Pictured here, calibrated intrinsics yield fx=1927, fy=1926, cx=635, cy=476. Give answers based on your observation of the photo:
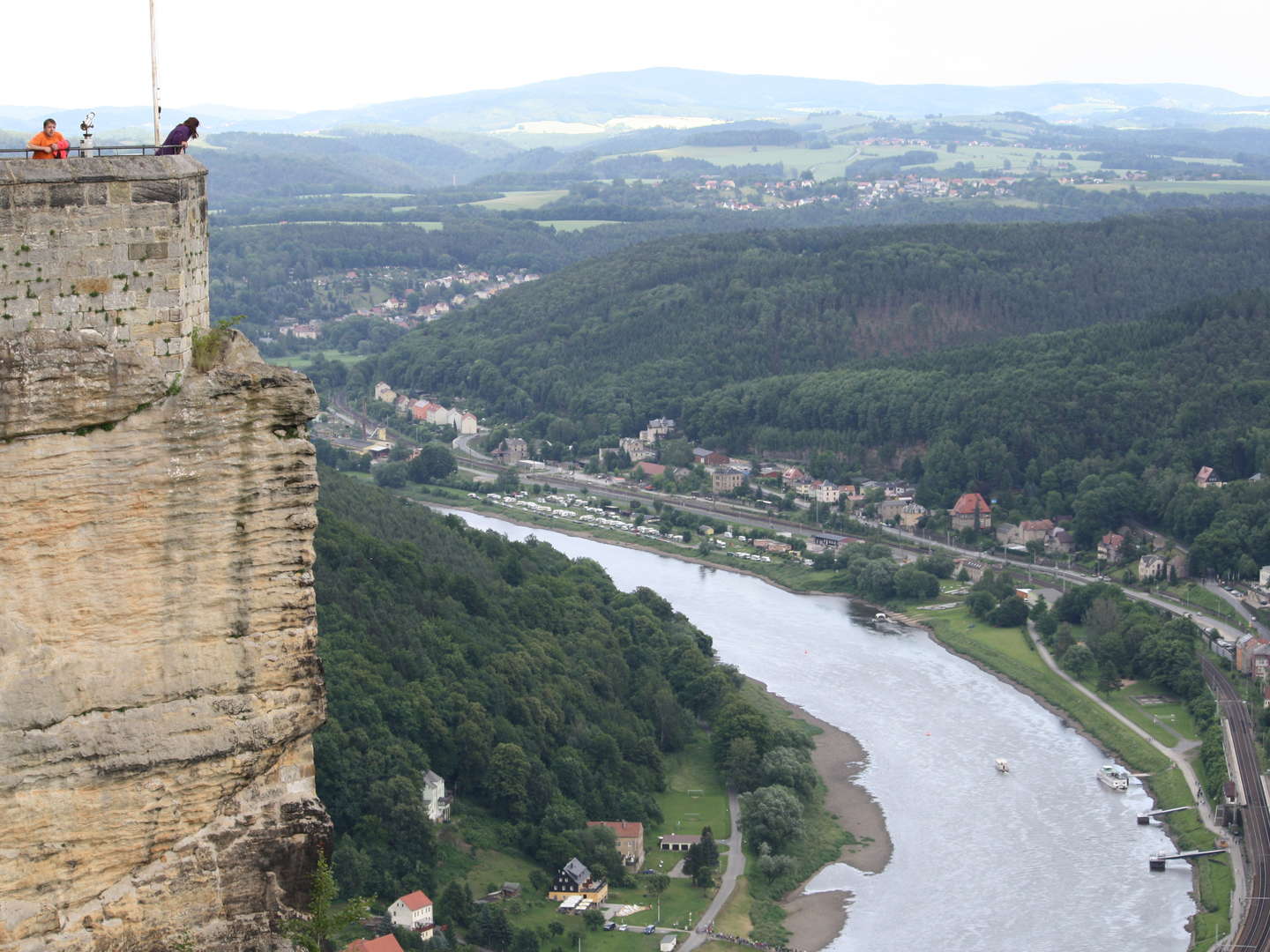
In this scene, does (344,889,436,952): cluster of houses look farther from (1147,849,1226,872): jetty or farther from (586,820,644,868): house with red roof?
(1147,849,1226,872): jetty

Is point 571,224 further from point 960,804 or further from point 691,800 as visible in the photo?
point 960,804

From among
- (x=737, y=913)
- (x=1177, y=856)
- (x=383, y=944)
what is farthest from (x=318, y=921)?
(x=1177, y=856)

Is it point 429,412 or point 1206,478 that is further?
point 429,412

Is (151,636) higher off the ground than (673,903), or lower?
higher

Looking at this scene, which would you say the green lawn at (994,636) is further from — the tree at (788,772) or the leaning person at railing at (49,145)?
the leaning person at railing at (49,145)

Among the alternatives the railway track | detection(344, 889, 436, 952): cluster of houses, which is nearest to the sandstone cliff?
detection(344, 889, 436, 952): cluster of houses

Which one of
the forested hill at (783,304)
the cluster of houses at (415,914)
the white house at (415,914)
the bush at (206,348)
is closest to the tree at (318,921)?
the bush at (206,348)
